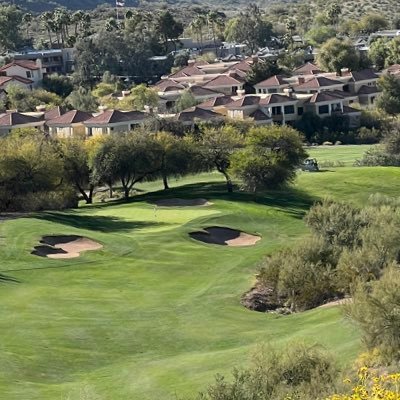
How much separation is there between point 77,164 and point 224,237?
17988 mm

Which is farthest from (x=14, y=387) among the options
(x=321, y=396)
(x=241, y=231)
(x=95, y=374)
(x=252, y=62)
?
(x=252, y=62)

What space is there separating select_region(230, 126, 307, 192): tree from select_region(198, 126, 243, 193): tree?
114 cm

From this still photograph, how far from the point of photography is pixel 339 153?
102m

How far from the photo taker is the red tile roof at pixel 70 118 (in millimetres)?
103875

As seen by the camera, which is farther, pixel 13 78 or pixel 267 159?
pixel 13 78

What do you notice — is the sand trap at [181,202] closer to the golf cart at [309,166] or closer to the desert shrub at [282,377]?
the golf cart at [309,166]

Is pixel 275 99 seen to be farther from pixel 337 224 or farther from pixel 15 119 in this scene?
pixel 337 224

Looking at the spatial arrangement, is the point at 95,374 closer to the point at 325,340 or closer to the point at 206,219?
the point at 325,340

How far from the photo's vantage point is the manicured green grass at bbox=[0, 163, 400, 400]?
113 ft

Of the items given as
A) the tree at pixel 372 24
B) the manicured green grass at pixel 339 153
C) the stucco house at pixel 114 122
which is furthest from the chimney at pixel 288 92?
the tree at pixel 372 24

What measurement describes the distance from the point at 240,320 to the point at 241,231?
20.1 metres

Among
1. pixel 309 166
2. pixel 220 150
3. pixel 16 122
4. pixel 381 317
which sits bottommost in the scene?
pixel 309 166

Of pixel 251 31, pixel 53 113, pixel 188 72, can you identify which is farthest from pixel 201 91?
pixel 251 31

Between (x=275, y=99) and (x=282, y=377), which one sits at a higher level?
(x=275, y=99)
